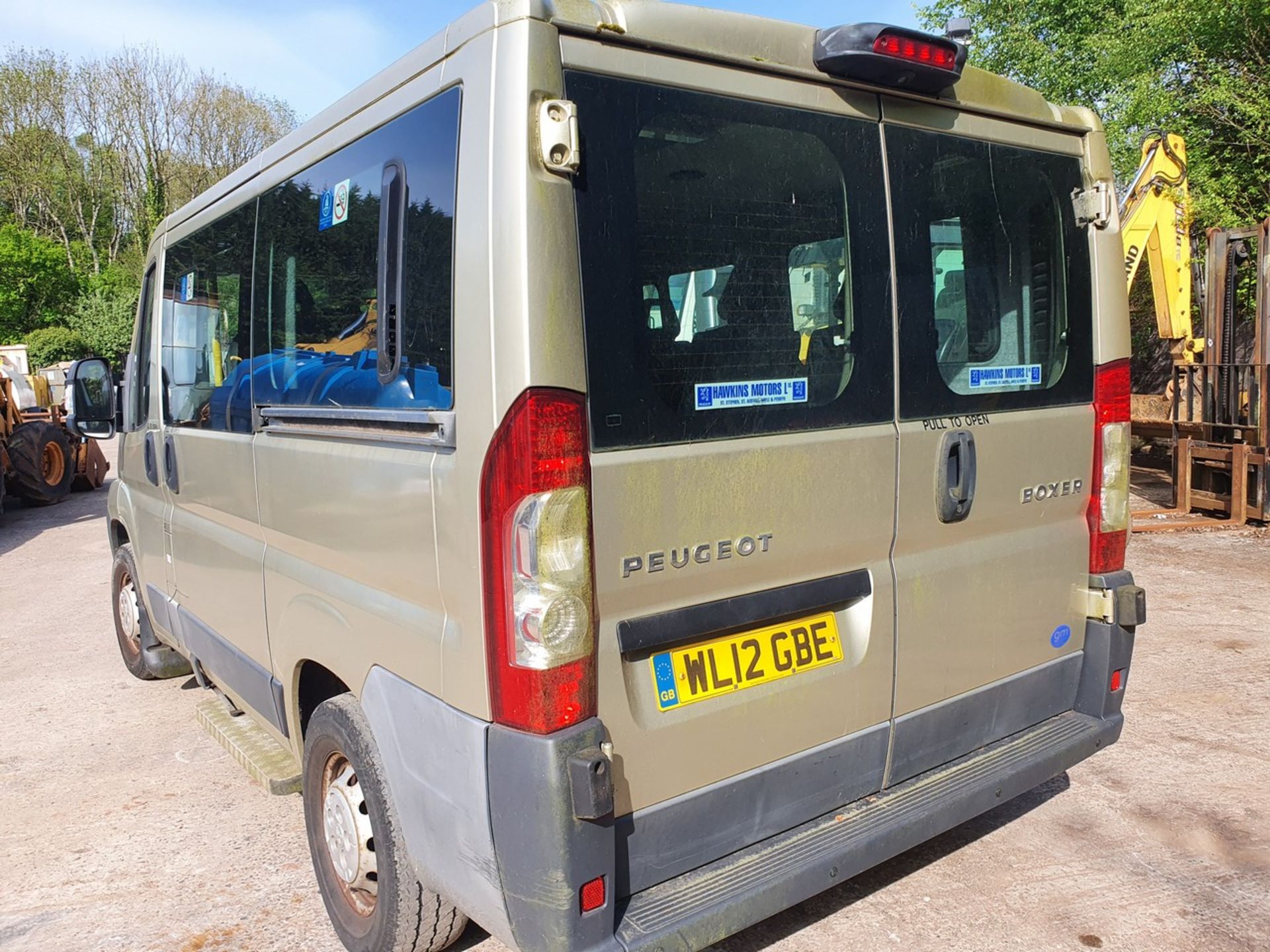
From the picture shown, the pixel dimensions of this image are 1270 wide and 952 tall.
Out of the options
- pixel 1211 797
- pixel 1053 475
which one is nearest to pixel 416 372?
pixel 1053 475

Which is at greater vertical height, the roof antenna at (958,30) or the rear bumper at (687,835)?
the roof antenna at (958,30)

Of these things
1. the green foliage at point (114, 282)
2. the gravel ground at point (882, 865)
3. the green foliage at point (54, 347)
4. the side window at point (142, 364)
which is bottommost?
the gravel ground at point (882, 865)

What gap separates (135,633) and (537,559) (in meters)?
4.60

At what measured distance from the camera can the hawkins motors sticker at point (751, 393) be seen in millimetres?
2387

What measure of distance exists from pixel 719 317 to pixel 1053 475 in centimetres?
143

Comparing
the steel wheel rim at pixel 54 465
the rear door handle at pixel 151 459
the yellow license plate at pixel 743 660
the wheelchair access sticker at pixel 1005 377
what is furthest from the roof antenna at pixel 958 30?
the steel wheel rim at pixel 54 465

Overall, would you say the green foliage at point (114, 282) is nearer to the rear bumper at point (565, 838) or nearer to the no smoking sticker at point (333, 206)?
the no smoking sticker at point (333, 206)

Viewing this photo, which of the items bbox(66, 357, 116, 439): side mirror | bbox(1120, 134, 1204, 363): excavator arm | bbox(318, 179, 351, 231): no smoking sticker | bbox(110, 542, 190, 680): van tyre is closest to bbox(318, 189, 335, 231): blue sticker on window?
bbox(318, 179, 351, 231): no smoking sticker

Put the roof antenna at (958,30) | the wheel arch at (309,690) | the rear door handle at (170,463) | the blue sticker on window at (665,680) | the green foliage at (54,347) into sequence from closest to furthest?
Answer: the blue sticker on window at (665,680)
the roof antenna at (958,30)
the wheel arch at (309,690)
the rear door handle at (170,463)
the green foliage at (54,347)

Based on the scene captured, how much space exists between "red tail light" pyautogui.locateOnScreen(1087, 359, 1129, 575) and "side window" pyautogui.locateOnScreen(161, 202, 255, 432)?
286cm

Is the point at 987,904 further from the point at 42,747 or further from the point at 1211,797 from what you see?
the point at 42,747

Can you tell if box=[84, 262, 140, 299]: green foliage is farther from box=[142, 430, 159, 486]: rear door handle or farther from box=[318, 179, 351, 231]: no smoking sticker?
box=[318, 179, 351, 231]: no smoking sticker

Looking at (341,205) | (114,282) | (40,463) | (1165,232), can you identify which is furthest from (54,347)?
(341,205)

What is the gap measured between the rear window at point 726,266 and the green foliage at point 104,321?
35.4 meters
